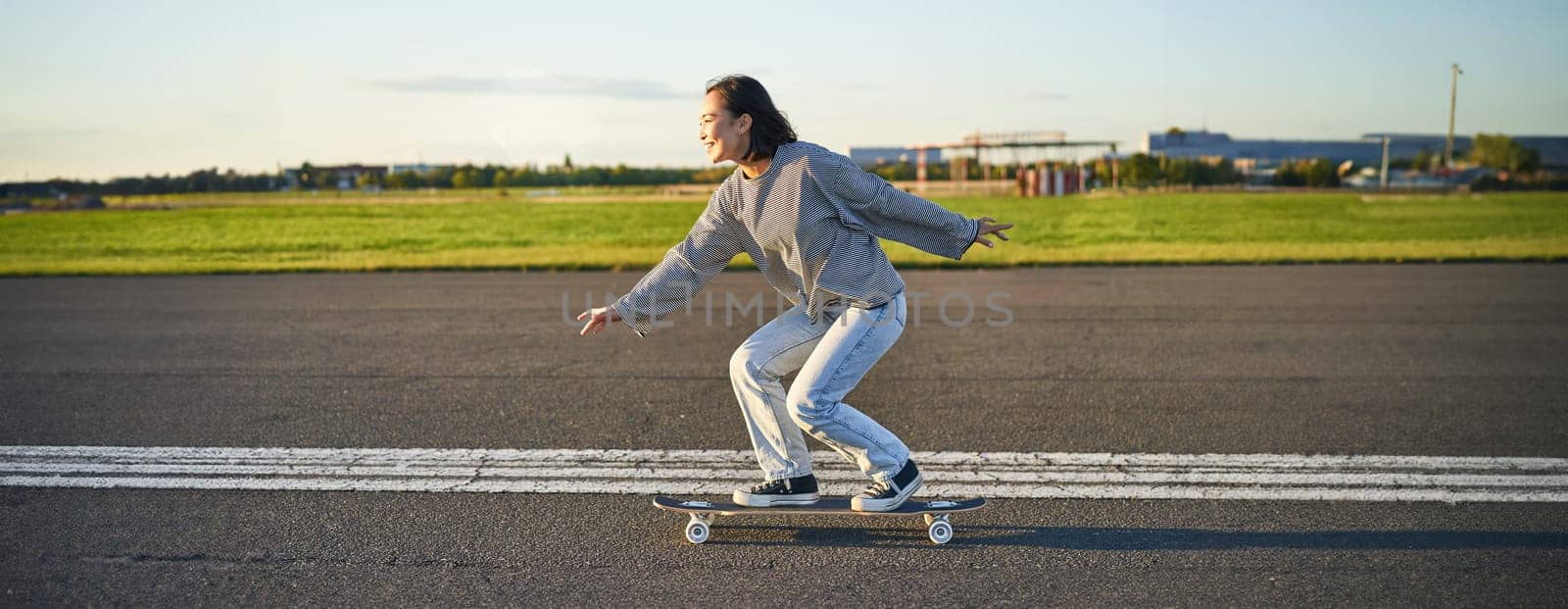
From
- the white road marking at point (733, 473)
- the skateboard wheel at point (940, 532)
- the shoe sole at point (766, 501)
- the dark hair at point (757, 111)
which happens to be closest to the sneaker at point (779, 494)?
the shoe sole at point (766, 501)

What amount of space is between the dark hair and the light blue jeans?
0.67 meters

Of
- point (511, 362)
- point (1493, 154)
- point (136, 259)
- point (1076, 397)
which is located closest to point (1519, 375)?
point (1076, 397)

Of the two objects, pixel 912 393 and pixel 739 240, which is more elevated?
pixel 739 240

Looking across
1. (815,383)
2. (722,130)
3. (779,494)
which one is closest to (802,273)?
(815,383)

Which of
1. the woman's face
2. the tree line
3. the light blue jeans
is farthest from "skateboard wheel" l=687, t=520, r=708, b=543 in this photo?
the tree line

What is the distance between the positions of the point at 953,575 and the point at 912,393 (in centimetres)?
333

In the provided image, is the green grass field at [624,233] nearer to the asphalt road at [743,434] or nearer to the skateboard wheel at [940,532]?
the asphalt road at [743,434]

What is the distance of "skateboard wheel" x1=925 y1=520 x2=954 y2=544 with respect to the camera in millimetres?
4273

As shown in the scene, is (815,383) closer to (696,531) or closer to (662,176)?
(696,531)

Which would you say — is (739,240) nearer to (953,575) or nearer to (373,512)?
(953,575)

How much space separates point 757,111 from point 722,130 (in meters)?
0.14

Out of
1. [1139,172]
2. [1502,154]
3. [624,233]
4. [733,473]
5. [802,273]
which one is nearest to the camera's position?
[802,273]

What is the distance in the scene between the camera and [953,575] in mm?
3912

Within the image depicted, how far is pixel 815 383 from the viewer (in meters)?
4.19
